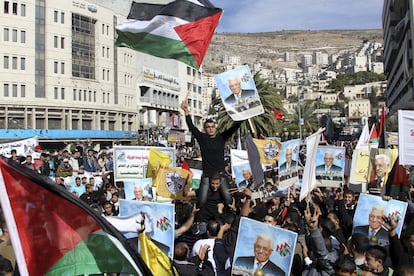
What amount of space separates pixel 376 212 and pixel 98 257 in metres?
4.12

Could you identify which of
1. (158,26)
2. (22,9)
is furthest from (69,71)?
(158,26)

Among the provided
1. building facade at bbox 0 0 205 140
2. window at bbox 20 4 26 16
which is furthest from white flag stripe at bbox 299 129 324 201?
window at bbox 20 4 26 16

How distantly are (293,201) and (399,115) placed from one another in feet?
7.44

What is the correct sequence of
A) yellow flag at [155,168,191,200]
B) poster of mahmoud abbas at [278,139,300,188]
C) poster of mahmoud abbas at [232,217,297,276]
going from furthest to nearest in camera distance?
poster of mahmoud abbas at [278,139,300,188] < yellow flag at [155,168,191,200] < poster of mahmoud abbas at [232,217,297,276]

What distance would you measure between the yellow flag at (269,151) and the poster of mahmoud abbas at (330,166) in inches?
113

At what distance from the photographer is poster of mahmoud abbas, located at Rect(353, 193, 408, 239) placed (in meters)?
6.32

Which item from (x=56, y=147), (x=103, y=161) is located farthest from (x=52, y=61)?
(x=103, y=161)

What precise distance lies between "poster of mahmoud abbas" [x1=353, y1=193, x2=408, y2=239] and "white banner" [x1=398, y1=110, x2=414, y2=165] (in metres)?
1.40

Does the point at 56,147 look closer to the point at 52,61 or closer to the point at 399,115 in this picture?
the point at 52,61

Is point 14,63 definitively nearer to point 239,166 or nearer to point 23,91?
point 23,91

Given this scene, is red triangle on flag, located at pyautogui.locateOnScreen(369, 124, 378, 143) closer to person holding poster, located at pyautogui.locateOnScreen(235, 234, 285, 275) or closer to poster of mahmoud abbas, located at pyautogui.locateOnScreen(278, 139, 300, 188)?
poster of mahmoud abbas, located at pyautogui.locateOnScreen(278, 139, 300, 188)

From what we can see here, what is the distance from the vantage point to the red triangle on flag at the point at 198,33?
865 centimetres

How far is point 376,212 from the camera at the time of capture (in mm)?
6445

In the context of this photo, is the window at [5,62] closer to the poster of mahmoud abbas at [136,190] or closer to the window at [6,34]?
the window at [6,34]
